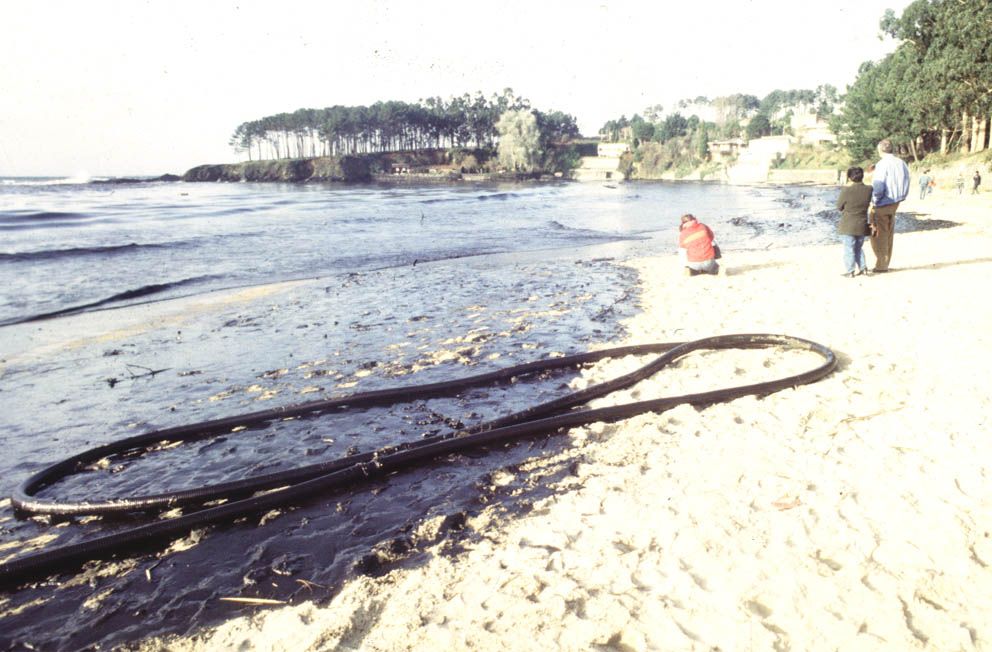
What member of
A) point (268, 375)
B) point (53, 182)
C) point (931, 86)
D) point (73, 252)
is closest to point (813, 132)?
point (931, 86)

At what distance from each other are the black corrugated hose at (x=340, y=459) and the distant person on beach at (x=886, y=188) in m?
5.04

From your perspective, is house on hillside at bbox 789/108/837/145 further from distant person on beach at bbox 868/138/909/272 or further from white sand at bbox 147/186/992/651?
white sand at bbox 147/186/992/651

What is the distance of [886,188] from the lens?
10180mm

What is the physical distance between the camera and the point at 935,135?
64812 mm

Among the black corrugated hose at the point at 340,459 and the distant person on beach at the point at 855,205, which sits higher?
the distant person on beach at the point at 855,205

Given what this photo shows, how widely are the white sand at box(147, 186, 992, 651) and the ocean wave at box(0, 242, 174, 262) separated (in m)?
23.8

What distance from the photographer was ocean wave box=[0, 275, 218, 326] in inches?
513

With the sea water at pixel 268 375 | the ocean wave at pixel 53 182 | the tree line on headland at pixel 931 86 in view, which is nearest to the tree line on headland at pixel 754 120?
the tree line on headland at pixel 931 86

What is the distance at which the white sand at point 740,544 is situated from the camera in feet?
9.48

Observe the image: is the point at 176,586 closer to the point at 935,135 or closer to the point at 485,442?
the point at 485,442

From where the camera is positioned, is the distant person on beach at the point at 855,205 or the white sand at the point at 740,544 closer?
the white sand at the point at 740,544

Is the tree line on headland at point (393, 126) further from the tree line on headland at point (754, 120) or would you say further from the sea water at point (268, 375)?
the sea water at point (268, 375)

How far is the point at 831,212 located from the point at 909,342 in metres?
30.3

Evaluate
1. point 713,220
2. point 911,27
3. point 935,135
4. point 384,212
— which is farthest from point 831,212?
point 935,135
